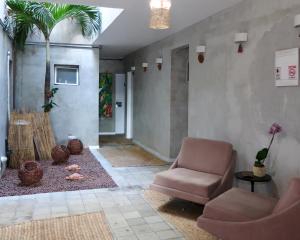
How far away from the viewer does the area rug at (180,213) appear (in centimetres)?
309

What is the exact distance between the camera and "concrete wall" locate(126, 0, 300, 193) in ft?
10.4

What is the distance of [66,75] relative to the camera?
7527 millimetres

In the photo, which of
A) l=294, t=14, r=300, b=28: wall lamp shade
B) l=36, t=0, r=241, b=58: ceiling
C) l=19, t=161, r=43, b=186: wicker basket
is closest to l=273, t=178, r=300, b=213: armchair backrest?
l=294, t=14, r=300, b=28: wall lamp shade

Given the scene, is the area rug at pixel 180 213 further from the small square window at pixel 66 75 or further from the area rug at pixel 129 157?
the small square window at pixel 66 75

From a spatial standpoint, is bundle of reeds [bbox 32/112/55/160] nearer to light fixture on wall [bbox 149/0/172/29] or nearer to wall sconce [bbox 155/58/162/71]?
wall sconce [bbox 155/58/162/71]

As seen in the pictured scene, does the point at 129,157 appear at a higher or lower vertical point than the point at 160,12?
lower

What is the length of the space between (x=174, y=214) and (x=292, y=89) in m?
1.82

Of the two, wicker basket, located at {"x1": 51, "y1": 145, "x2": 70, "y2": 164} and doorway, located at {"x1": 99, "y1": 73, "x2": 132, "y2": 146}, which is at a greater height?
doorway, located at {"x1": 99, "y1": 73, "x2": 132, "y2": 146}

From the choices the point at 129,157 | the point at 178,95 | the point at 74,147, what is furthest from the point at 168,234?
the point at 74,147

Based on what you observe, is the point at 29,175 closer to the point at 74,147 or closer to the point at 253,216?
the point at 74,147

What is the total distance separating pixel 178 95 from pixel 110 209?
302cm

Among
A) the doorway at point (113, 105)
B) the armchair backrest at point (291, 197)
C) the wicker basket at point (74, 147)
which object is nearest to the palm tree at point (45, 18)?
the wicker basket at point (74, 147)

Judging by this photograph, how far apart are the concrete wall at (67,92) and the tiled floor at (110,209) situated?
10.5 feet

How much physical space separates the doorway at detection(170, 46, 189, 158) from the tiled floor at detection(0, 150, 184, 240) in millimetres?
1639
